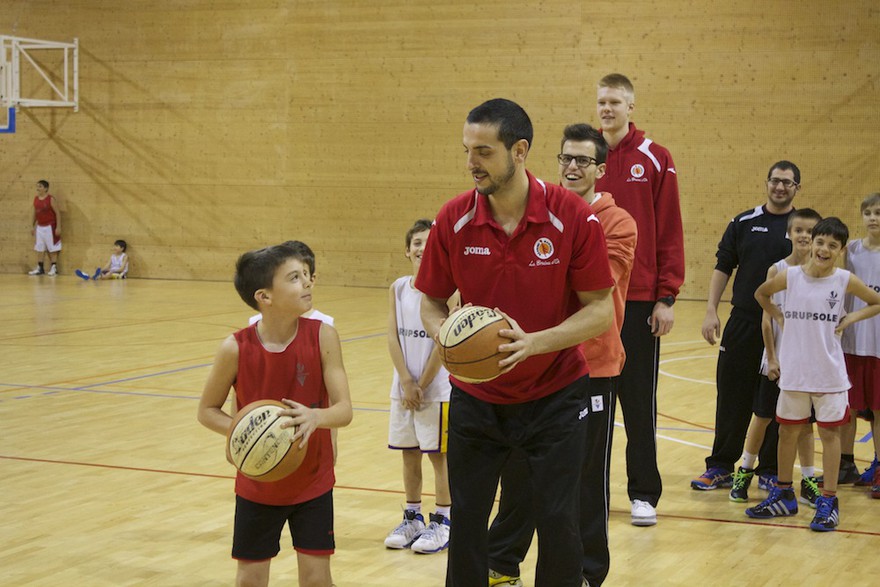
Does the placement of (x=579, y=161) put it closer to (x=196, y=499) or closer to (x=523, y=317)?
(x=523, y=317)

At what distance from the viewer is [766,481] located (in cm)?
638

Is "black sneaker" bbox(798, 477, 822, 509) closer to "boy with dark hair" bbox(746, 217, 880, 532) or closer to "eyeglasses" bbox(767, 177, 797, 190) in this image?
"boy with dark hair" bbox(746, 217, 880, 532)

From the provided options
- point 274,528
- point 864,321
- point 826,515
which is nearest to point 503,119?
point 274,528

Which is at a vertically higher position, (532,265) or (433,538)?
(532,265)

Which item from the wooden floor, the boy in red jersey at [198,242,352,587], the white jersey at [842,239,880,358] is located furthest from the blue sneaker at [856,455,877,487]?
the boy in red jersey at [198,242,352,587]

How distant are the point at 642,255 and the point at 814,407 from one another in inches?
56.7

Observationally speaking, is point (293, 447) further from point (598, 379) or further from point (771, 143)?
point (771, 143)

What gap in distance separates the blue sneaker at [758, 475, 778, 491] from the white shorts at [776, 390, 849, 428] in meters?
0.54

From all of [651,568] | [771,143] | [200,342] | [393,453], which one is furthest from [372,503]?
[771,143]

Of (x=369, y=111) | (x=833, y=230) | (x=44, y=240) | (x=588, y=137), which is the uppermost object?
(x=369, y=111)

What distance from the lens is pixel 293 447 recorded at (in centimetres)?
342

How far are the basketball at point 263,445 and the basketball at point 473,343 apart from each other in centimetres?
59

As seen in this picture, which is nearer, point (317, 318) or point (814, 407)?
point (317, 318)

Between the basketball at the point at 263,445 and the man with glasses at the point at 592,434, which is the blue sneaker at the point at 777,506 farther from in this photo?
the basketball at the point at 263,445
